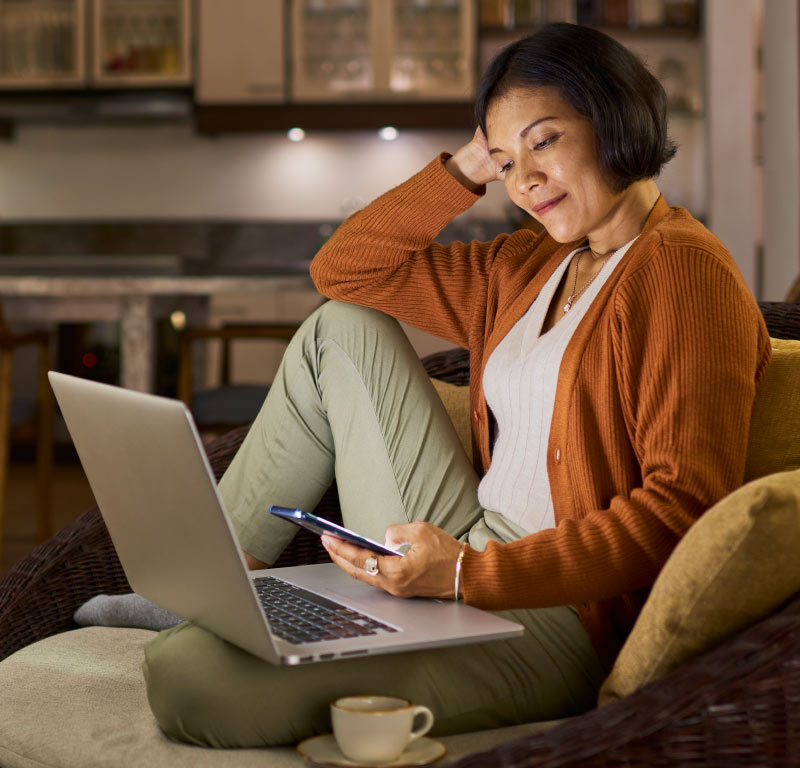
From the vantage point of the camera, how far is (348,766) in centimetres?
92

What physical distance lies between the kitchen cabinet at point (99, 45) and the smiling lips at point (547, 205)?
4.60m

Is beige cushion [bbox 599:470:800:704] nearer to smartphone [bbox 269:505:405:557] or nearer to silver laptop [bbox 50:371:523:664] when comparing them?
silver laptop [bbox 50:371:523:664]

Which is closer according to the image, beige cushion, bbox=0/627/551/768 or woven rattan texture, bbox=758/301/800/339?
beige cushion, bbox=0/627/551/768

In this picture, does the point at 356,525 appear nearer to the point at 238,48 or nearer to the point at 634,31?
the point at 238,48

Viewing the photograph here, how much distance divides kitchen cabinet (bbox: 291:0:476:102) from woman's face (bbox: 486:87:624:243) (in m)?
4.29

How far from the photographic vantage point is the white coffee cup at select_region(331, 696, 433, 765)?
90 cm

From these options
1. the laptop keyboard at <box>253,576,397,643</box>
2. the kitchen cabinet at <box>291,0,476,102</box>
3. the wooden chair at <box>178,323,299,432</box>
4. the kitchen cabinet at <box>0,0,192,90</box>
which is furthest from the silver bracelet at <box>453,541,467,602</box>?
the kitchen cabinet at <box>0,0,192,90</box>

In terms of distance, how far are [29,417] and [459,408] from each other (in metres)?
2.04

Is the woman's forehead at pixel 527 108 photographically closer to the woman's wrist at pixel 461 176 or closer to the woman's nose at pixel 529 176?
the woman's nose at pixel 529 176

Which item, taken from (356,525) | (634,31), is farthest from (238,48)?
(356,525)

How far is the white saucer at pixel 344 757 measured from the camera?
0.92 meters

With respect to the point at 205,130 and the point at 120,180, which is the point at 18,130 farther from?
the point at 205,130

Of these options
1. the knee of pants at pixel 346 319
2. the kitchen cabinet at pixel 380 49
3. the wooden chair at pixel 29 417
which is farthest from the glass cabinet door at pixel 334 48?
the knee of pants at pixel 346 319

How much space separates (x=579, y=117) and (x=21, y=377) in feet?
15.6
